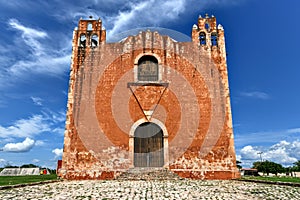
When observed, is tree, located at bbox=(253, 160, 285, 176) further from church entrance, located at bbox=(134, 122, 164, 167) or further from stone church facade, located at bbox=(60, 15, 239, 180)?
church entrance, located at bbox=(134, 122, 164, 167)

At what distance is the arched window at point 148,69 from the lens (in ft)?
48.1

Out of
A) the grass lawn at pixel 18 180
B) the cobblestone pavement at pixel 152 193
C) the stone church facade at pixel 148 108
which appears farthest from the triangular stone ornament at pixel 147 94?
the grass lawn at pixel 18 180

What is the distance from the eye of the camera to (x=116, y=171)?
12766 mm

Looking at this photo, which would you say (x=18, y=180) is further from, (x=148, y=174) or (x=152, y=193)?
(x=152, y=193)

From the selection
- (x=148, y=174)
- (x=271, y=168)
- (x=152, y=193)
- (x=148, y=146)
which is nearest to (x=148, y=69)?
(x=148, y=146)

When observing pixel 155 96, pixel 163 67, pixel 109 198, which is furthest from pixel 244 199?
pixel 163 67

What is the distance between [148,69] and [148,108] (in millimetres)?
2557

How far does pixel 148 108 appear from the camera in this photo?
1371 cm

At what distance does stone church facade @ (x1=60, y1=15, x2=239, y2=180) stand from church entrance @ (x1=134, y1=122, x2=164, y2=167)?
52 millimetres

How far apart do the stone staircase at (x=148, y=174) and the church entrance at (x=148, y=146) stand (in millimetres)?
447

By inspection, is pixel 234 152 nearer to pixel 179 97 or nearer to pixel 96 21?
pixel 179 97

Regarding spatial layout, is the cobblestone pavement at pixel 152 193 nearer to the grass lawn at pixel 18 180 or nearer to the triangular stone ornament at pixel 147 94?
the grass lawn at pixel 18 180

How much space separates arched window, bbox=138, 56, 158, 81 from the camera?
577 inches

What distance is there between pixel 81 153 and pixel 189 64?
800 cm
